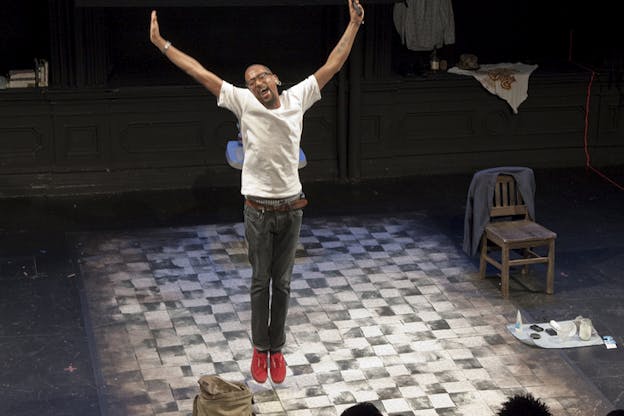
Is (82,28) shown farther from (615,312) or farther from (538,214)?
(615,312)

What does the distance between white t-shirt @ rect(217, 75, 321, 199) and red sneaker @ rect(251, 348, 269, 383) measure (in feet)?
3.51

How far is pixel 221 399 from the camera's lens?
614 centimetres

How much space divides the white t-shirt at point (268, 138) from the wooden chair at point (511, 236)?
279 cm

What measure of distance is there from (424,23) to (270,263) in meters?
6.22

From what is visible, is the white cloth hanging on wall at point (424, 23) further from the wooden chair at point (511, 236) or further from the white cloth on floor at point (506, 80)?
the wooden chair at point (511, 236)

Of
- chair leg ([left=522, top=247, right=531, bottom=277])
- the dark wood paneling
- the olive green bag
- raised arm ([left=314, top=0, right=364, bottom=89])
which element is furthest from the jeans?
the dark wood paneling

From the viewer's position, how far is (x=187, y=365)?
24.5 ft

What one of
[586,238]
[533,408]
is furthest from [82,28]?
[533,408]

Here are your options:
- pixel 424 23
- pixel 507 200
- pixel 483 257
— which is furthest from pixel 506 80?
pixel 483 257

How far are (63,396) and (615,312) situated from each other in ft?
13.4

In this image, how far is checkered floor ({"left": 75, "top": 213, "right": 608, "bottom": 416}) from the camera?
7.09 metres

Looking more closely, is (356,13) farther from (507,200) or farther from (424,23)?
(424,23)

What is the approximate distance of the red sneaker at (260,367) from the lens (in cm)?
674

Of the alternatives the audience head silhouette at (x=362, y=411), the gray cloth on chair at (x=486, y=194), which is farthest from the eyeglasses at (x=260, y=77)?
the gray cloth on chair at (x=486, y=194)
